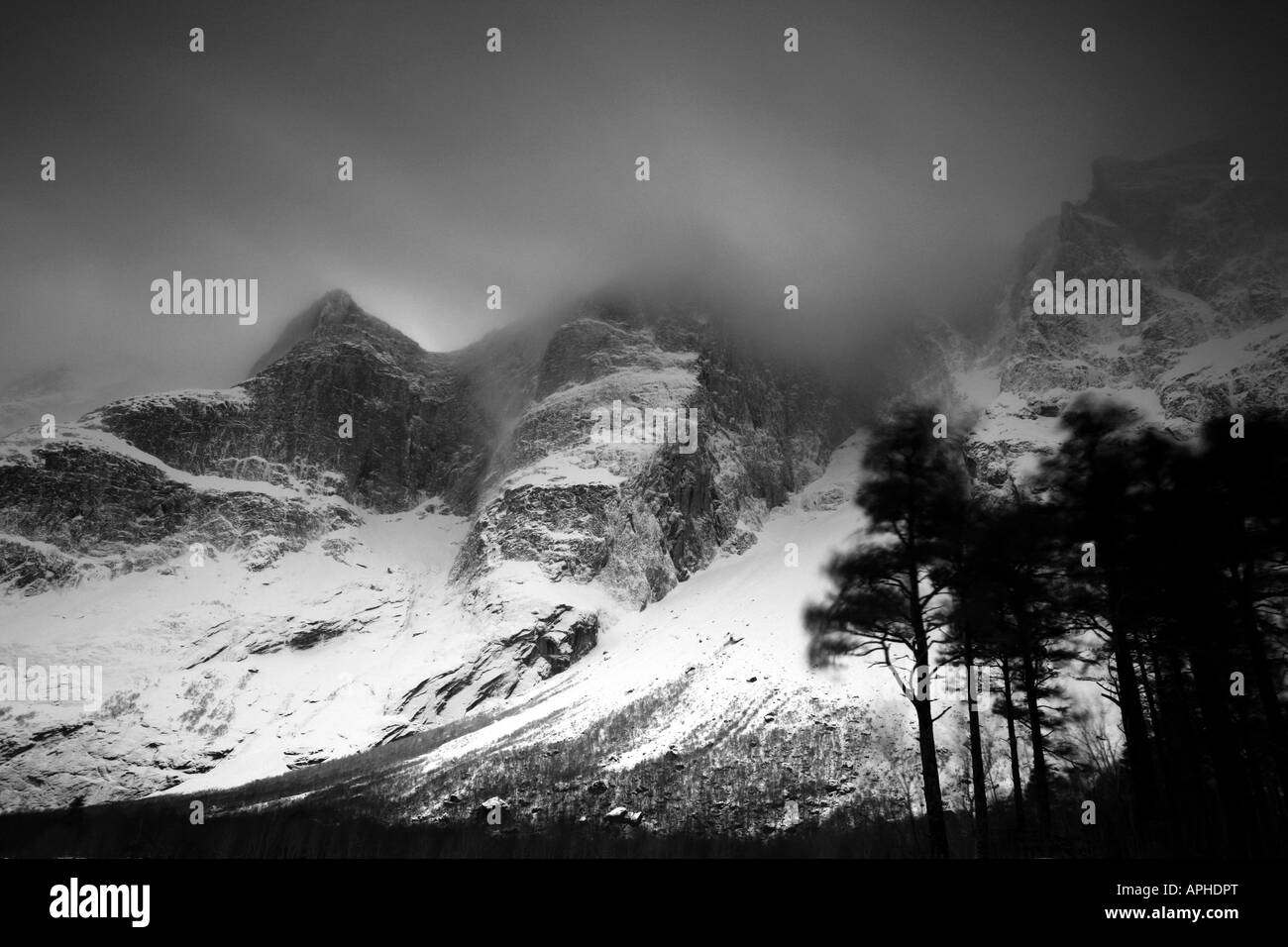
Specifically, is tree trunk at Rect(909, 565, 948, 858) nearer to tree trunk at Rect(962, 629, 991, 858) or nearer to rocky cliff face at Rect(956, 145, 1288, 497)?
tree trunk at Rect(962, 629, 991, 858)

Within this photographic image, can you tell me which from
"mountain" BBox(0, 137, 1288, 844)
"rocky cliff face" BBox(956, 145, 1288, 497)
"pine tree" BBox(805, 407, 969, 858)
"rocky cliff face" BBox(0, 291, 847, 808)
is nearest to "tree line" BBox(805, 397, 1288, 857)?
"pine tree" BBox(805, 407, 969, 858)

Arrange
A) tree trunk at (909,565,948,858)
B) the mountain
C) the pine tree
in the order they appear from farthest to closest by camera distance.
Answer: the mountain, the pine tree, tree trunk at (909,565,948,858)

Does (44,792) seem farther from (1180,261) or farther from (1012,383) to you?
(1180,261)

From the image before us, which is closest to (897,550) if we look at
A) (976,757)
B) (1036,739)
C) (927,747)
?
(927,747)

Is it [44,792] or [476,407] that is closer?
[44,792]

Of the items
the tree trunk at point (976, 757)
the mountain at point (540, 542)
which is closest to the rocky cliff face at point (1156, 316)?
the mountain at point (540, 542)

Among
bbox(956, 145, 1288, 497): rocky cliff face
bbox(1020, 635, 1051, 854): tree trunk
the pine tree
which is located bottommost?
bbox(1020, 635, 1051, 854): tree trunk

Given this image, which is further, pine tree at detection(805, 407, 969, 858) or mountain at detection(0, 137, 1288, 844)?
mountain at detection(0, 137, 1288, 844)

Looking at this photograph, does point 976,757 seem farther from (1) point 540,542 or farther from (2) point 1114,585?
(1) point 540,542

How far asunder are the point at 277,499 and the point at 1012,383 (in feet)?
486
